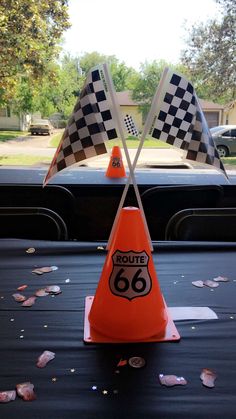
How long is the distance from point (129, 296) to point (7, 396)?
363mm

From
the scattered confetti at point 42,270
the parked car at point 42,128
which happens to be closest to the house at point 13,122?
the parked car at point 42,128

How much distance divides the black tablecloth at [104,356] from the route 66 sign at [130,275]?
13 centimetres

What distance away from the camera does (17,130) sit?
1931cm

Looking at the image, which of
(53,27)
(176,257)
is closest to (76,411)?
(176,257)

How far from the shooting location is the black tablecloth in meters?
0.69

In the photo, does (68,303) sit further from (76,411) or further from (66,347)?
(76,411)

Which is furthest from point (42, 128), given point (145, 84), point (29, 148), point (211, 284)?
point (211, 284)

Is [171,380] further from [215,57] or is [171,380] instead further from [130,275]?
[215,57]

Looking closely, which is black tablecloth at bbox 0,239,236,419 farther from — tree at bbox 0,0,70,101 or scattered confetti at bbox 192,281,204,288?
tree at bbox 0,0,70,101

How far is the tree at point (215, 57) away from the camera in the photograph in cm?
909

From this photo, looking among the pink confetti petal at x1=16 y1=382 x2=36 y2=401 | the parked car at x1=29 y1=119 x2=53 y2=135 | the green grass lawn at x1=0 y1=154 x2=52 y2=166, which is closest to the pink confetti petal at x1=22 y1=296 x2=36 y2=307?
the pink confetti petal at x1=16 y1=382 x2=36 y2=401

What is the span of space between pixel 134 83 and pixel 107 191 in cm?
1806

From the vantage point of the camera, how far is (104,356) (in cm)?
85

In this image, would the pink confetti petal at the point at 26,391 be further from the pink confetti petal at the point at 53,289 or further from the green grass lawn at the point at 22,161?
the green grass lawn at the point at 22,161
